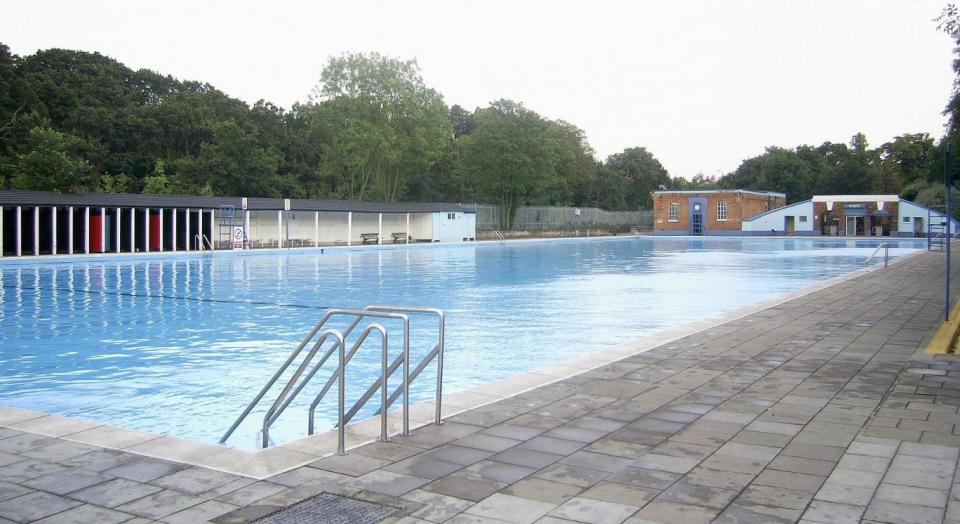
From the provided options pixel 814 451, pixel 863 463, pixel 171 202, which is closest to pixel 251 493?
pixel 814 451

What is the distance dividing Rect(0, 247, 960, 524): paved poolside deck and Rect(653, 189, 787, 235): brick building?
6345 cm

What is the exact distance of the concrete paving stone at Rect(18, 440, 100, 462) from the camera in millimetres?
4605

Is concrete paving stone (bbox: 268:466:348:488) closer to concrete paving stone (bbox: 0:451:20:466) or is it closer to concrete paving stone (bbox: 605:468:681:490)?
concrete paving stone (bbox: 605:468:681:490)

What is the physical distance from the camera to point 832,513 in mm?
3748

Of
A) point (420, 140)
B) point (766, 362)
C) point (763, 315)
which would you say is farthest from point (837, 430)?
point (420, 140)

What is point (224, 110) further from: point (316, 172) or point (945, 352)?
point (945, 352)

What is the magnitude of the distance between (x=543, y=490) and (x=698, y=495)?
798 mm

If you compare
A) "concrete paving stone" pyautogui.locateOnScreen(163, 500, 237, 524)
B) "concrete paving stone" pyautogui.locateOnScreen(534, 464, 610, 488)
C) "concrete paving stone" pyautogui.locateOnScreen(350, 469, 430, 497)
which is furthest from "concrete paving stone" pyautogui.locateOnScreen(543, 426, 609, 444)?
"concrete paving stone" pyautogui.locateOnScreen(163, 500, 237, 524)

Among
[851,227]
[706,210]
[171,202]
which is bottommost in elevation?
[851,227]

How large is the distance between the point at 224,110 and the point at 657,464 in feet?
172

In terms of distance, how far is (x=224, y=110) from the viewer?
52.4m

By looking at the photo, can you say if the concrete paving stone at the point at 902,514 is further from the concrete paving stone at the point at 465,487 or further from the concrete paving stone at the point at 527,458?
the concrete paving stone at the point at 465,487

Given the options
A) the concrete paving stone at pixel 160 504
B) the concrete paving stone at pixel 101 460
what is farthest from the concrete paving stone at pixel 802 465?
the concrete paving stone at pixel 101 460

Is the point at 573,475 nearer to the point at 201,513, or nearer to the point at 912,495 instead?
the point at 912,495
